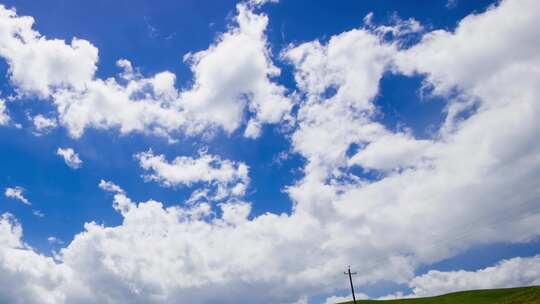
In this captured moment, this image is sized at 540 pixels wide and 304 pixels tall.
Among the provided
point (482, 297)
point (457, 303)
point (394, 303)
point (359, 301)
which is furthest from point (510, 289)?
Result: point (359, 301)

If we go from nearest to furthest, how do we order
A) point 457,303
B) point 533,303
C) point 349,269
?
point 349,269 → point 533,303 → point 457,303

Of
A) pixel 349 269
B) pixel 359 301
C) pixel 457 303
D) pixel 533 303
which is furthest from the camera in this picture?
pixel 359 301

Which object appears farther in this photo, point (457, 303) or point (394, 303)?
point (394, 303)

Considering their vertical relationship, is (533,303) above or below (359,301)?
below

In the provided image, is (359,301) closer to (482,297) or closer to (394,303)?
(394,303)

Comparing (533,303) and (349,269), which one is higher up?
(349,269)

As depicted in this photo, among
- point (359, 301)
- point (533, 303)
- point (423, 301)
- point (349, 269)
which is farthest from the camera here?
point (359, 301)

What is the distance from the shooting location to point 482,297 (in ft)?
444

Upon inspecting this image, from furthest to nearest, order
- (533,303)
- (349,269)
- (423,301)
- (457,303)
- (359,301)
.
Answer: (359,301) → (423,301) → (457,303) → (533,303) → (349,269)

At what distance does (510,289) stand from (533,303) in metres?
49.0

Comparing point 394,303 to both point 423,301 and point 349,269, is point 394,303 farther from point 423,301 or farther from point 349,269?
point 349,269

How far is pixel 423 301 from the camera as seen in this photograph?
140750 mm

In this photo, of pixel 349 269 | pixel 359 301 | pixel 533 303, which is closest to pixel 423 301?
pixel 359 301

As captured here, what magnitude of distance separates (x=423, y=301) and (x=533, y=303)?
165 feet
